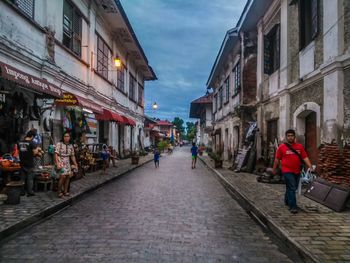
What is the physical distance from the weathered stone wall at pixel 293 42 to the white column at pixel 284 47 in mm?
214

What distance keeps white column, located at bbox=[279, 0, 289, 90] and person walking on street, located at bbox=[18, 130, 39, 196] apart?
27.0 feet

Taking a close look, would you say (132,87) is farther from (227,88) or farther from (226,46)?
(226,46)

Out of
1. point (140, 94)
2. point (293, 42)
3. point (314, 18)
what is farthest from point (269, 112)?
point (140, 94)

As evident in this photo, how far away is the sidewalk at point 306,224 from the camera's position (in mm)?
4577

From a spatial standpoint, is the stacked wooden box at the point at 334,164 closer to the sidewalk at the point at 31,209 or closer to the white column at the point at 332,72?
the white column at the point at 332,72

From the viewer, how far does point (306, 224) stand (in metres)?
6.00

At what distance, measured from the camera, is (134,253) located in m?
4.65

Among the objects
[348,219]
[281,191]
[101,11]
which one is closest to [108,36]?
[101,11]

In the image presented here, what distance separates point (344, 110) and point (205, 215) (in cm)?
399

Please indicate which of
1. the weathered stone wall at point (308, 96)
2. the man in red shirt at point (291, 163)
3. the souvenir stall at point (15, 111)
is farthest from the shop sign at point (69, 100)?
the man in red shirt at point (291, 163)

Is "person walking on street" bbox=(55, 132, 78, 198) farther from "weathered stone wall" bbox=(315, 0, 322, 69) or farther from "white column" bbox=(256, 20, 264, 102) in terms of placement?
"white column" bbox=(256, 20, 264, 102)

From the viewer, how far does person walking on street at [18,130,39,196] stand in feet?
27.6

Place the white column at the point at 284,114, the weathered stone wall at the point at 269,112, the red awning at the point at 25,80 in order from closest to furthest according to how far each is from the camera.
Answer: the red awning at the point at 25,80, the white column at the point at 284,114, the weathered stone wall at the point at 269,112

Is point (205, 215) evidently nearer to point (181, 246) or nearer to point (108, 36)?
point (181, 246)
